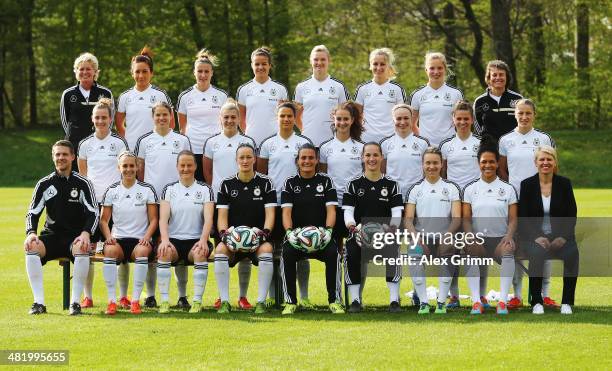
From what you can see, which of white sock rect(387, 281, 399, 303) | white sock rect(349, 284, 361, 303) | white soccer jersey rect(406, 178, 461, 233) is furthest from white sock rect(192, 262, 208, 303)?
white soccer jersey rect(406, 178, 461, 233)

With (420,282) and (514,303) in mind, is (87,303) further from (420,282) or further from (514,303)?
(514,303)

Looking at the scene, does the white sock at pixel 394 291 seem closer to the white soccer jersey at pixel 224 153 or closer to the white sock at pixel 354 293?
the white sock at pixel 354 293

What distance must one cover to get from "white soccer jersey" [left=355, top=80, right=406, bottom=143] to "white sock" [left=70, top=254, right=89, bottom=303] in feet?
10.8

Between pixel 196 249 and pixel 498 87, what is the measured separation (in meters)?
3.63

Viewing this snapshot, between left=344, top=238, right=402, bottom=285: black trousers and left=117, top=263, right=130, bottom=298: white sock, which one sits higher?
left=344, top=238, right=402, bottom=285: black trousers

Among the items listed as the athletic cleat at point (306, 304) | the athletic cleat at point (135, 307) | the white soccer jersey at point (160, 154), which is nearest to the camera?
the athletic cleat at point (135, 307)

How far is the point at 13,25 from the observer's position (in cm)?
4066

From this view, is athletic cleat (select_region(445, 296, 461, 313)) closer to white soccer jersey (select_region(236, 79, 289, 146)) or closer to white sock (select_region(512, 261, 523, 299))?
white sock (select_region(512, 261, 523, 299))

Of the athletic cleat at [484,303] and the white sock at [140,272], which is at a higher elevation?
the white sock at [140,272]

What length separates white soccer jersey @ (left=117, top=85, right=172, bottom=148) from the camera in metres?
10.9

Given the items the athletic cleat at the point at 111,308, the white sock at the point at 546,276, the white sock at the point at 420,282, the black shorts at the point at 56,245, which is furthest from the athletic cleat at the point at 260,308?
the white sock at the point at 546,276

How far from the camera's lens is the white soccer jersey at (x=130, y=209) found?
9844 mm

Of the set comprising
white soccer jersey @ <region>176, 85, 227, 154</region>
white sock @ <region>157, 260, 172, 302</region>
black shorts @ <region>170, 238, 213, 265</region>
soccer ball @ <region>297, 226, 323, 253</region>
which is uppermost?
white soccer jersey @ <region>176, 85, 227, 154</region>

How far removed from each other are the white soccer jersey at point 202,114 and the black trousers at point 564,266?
3.73 metres
